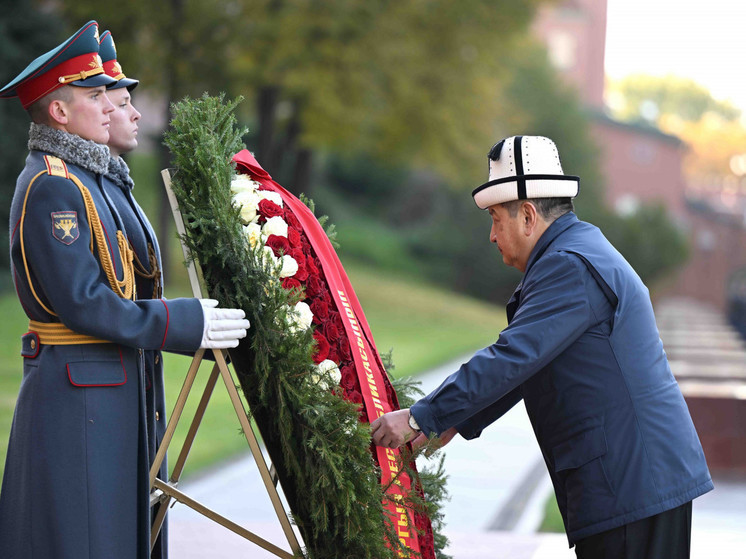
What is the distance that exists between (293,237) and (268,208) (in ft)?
0.42

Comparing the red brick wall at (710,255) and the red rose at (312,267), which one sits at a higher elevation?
the red brick wall at (710,255)

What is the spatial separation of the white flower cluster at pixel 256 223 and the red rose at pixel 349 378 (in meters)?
0.37

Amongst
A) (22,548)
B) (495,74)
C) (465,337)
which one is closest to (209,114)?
(22,548)

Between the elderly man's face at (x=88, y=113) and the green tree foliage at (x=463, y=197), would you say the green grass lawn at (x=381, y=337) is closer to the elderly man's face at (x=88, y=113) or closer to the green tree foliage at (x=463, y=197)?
the green tree foliage at (x=463, y=197)

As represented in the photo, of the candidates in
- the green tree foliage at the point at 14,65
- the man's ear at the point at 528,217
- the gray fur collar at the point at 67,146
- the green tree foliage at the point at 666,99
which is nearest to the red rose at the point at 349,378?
the man's ear at the point at 528,217

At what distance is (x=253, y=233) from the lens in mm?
3074

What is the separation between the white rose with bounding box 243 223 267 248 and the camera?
120 inches

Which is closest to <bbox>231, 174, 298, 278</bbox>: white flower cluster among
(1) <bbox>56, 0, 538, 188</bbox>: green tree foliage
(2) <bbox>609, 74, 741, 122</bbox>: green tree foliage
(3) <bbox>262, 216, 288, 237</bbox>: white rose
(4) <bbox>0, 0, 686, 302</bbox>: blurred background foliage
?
(3) <bbox>262, 216, 288, 237</bbox>: white rose

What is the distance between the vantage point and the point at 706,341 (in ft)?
63.4

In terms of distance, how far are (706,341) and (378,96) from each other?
27.4ft

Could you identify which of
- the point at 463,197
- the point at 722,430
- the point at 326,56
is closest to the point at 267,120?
the point at 326,56

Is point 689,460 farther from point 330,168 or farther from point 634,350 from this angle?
point 330,168

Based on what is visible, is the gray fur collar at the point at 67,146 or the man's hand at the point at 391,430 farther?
the man's hand at the point at 391,430

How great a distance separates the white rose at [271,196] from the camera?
3.17 meters
